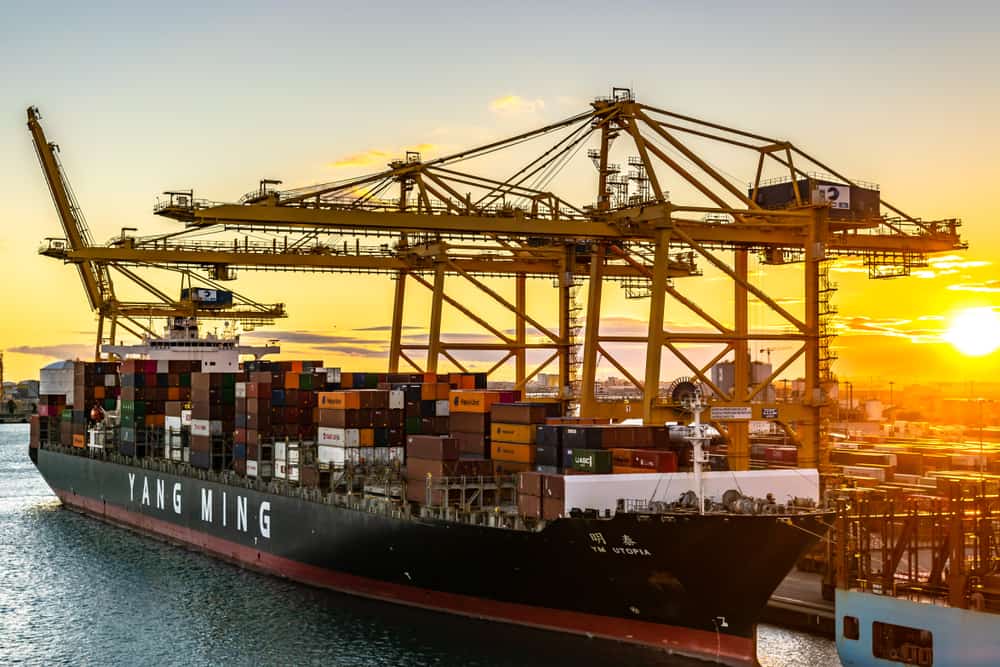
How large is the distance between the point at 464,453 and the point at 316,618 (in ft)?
22.5

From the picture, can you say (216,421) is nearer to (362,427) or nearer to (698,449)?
(362,427)

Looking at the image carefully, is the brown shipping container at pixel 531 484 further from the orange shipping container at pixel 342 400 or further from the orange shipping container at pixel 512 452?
the orange shipping container at pixel 342 400

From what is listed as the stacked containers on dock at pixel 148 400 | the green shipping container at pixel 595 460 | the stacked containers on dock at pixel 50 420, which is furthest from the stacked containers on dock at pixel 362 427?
the stacked containers on dock at pixel 50 420

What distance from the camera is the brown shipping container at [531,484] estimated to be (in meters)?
28.9

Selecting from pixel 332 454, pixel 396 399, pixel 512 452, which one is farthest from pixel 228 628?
pixel 512 452

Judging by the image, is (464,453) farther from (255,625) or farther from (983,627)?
(983,627)

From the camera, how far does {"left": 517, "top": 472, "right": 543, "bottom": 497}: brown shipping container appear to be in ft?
94.7

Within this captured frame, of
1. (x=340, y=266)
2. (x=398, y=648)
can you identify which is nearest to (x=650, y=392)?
(x=398, y=648)

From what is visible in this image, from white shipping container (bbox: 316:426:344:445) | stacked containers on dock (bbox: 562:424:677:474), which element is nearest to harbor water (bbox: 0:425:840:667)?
stacked containers on dock (bbox: 562:424:677:474)

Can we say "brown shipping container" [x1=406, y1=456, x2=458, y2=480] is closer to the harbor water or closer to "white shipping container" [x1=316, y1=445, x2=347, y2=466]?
"white shipping container" [x1=316, y1=445, x2=347, y2=466]

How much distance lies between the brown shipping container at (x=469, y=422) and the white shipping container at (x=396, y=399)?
73.8 inches

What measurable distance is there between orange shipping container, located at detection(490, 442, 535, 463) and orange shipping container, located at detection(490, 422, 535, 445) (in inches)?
5.6

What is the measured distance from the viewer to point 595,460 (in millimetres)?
28344

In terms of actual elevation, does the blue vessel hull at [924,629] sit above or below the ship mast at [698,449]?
below
